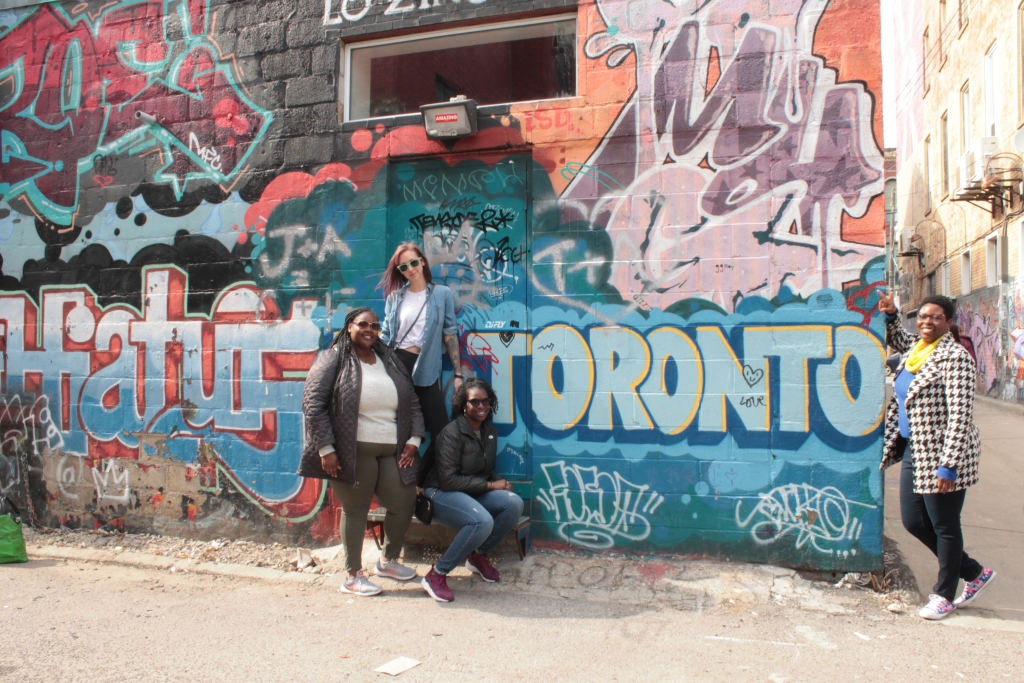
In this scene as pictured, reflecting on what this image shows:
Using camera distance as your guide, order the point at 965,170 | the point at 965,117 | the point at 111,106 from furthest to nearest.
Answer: the point at 965,117 → the point at 965,170 → the point at 111,106

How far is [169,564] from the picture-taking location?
510cm

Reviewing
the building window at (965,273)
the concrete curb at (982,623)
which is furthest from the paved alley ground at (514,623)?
the building window at (965,273)

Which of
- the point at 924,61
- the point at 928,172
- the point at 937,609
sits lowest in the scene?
the point at 937,609

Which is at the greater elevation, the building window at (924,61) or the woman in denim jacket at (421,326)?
the building window at (924,61)

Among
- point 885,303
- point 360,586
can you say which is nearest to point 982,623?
point 885,303

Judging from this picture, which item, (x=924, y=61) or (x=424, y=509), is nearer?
(x=424, y=509)

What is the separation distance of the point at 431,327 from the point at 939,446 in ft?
9.99

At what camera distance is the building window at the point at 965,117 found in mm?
16469

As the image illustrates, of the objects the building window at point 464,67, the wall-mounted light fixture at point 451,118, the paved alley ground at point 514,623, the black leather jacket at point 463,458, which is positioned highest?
the building window at point 464,67

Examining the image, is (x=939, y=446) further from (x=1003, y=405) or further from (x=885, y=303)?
(x=1003, y=405)

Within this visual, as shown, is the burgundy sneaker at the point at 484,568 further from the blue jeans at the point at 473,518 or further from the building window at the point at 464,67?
the building window at the point at 464,67

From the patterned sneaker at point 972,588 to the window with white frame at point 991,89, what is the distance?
45.8 feet

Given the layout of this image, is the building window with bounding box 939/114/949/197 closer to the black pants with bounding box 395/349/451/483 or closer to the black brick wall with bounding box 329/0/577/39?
the black brick wall with bounding box 329/0/577/39

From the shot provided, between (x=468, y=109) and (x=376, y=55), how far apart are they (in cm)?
110
